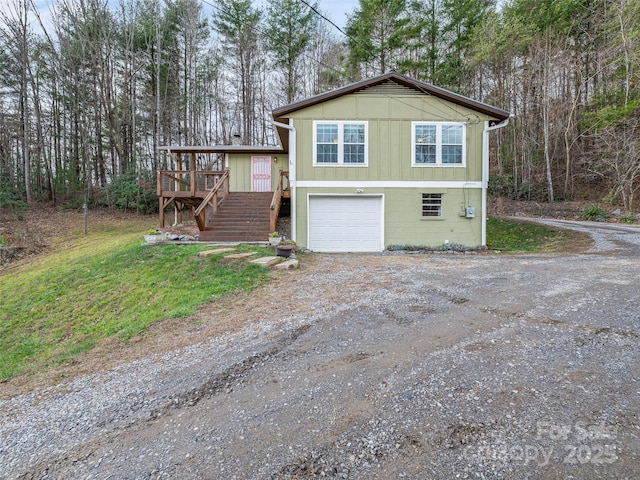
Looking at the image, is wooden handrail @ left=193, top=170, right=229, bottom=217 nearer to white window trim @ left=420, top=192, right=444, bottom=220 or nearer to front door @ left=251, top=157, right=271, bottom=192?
front door @ left=251, top=157, right=271, bottom=192

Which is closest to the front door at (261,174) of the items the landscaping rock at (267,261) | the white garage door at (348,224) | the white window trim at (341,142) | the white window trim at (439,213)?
the white window trim at (341,142)

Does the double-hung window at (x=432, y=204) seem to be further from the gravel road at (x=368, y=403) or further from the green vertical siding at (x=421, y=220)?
the gravel road at (x=368, y=403)

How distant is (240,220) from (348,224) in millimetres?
3569

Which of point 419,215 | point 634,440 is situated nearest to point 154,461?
point 634,440

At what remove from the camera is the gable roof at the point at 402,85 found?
1072 centimetres

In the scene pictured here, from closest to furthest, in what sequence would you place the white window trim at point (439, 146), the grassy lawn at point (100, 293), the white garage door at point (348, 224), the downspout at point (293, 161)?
the grassy lawn at point (100, 293) < the downspout at point (293, 161) < the white window trim at point (439, 146) < the white garage door at point (348, 224)

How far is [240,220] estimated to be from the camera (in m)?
11.4

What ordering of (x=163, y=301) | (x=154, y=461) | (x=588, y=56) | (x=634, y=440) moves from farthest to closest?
(x=588, y=56), (x=163, y=301), (x=154, y=461), (x=634, y=440)

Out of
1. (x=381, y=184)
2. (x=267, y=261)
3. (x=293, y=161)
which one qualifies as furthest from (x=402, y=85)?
(x=267, y=261)

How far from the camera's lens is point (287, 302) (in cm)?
524

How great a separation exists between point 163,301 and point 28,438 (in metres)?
3.44

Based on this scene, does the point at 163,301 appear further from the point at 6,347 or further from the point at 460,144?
the point at 460,144

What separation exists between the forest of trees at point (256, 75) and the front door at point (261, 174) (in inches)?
A: 376

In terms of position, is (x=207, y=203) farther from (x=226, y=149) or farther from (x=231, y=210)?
Result: (x=226, y=149)
